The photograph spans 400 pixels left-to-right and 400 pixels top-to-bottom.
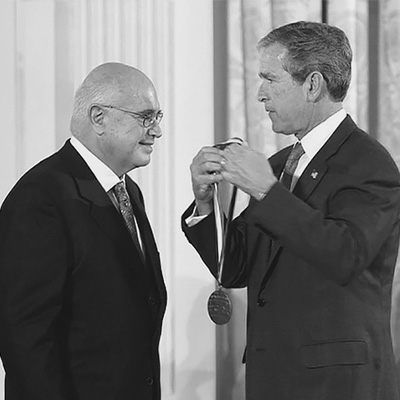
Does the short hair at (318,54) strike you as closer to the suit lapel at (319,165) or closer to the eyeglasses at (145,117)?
the suit lapel at (319,165)

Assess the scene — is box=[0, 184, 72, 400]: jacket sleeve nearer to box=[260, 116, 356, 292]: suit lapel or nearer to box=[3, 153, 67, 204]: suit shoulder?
box=[3, 153, 67, 204]: suit shoulder

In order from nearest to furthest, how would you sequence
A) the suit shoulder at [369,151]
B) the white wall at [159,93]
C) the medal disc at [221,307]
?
the suit shoulder at [369,151], the medal disc at [221,307], the white wall at [159,93]

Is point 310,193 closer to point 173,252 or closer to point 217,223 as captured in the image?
point 217,223

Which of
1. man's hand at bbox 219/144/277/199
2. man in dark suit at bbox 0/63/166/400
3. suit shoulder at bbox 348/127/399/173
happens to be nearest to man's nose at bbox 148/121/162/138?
man in dark suit at bbox 0/63/166/400

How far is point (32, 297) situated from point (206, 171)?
50cm

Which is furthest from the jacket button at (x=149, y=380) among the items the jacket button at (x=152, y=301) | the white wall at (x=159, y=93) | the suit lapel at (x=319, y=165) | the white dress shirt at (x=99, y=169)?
the white wall at (x=159, y=93)

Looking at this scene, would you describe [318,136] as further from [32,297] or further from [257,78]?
[257,78]

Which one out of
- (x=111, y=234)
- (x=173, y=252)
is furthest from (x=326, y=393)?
(x=173, y=252)

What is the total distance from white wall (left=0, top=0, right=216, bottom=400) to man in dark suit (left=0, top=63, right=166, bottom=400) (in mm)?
772

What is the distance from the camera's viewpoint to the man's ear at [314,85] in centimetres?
210

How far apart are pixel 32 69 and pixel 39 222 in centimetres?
118

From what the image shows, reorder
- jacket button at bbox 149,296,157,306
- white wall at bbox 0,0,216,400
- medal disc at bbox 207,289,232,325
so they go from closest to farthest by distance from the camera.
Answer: jacket button at bbox 149,296,157,306
medal disc at bbox 207,289,232,325
white wall at bbox 0,0,216,400

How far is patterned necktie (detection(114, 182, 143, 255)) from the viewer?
2183mm

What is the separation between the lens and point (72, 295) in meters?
2.03
